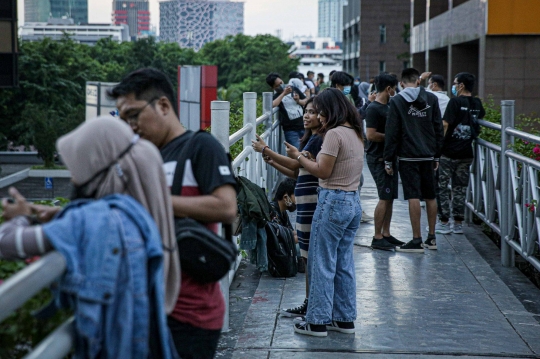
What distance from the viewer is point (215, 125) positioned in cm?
563

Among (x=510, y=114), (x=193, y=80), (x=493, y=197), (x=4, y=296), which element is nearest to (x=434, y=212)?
(x=493, y=197)

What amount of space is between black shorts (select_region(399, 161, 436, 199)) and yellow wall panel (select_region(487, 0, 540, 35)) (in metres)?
10.6

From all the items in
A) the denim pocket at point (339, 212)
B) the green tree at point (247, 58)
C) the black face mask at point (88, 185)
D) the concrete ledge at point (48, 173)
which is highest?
the green tree at point (247, 58)

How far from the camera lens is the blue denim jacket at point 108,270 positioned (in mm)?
2258

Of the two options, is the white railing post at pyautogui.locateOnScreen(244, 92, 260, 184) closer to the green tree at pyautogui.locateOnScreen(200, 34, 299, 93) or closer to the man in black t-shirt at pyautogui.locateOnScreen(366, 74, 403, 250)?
the man in black t-shirt at pyautogui.locateOnScreen(366, 74, 403, 250)

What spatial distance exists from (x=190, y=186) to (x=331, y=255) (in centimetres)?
265

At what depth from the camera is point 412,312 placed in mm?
6379

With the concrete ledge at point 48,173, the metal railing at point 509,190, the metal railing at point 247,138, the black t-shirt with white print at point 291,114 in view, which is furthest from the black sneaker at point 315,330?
the concrete ledge at point 48,173

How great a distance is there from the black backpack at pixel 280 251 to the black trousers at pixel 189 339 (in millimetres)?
4182

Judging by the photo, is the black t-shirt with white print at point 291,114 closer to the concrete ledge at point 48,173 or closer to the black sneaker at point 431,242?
the black sneaker at point 431,242

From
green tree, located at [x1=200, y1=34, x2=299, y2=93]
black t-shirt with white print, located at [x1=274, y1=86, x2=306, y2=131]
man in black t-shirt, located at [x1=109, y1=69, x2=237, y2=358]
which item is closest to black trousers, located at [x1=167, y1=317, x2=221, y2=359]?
man in black t-shirt, located at [x1=109, y1=69, x2=237, y2=358]

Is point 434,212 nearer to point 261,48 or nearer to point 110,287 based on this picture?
point 110,287

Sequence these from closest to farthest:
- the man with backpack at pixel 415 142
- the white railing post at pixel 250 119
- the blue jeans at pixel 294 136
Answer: the white railing post at pixel 250 119 → the man with backpack at pixel 415 142 → the blue jeans at pixel 294 136

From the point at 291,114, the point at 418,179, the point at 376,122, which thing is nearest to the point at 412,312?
the point at 418,179
